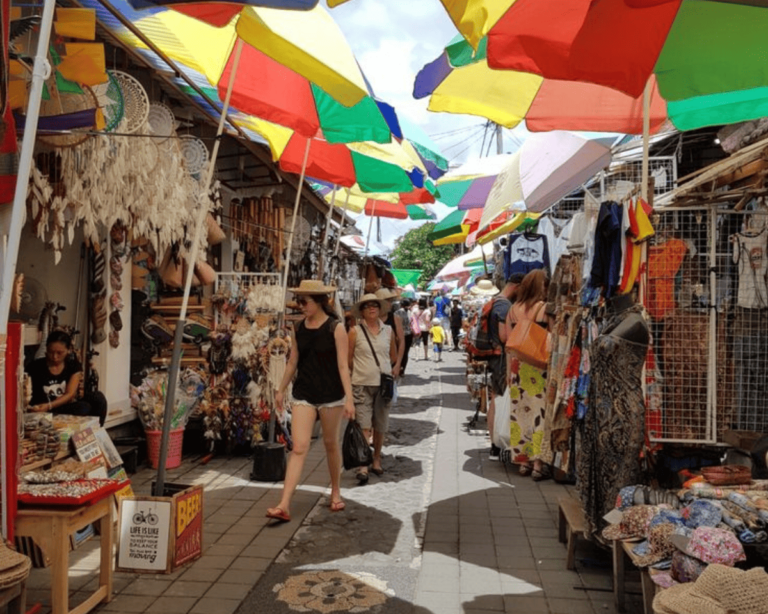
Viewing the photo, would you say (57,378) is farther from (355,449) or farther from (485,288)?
(485,288)

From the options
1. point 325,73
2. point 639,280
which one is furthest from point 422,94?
point 639,280

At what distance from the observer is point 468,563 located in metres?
4.87

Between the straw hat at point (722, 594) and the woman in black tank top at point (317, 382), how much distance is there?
338cm

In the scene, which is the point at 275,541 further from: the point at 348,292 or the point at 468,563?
the point at 348,292

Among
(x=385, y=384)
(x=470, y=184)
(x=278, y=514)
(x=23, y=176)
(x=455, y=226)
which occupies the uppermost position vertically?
(x=470, y=184)

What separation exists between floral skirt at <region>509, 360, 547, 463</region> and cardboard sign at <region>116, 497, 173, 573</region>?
414cm

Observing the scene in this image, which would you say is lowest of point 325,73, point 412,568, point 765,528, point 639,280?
point 412,568

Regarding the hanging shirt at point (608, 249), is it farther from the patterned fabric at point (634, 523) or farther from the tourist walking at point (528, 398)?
the tourist walking at point (528, 398)

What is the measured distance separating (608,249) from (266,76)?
10.9 ft

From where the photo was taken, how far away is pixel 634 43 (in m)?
3.97

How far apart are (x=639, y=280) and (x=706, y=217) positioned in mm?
1603

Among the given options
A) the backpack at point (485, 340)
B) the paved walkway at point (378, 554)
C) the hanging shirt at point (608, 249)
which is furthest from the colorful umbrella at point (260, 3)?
the backpack at point (485, 340)

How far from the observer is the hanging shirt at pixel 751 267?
18.9ft

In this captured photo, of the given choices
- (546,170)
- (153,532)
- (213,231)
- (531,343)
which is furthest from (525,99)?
(153,532)
